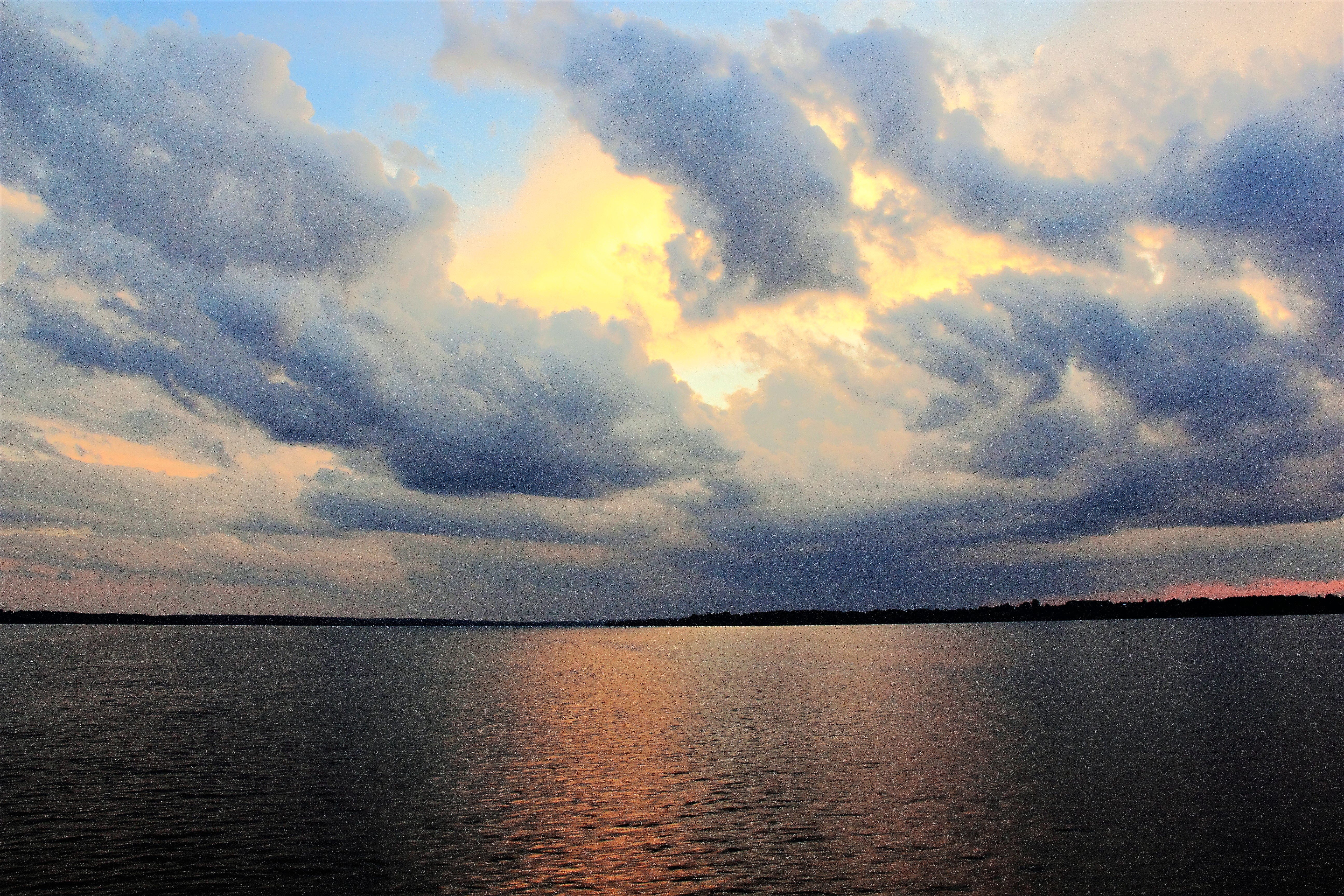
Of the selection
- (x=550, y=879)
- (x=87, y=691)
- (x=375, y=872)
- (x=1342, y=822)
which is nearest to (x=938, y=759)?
(x=1342, y=822)

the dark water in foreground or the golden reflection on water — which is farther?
the golden reflection on water

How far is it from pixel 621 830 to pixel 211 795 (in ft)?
64.5

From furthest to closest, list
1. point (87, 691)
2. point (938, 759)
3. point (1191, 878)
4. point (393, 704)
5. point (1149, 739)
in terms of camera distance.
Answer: point (87, 691) → point (393, 704) → point (1149, 739) → point (938, 759) → point (1191, 878)

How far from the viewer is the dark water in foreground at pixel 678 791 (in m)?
26.4

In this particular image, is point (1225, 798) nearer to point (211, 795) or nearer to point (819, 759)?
point (819, 759)

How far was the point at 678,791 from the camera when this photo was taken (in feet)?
127

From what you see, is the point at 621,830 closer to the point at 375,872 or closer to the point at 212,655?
the point at 375,872

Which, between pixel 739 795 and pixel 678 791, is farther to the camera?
pixel 678 791

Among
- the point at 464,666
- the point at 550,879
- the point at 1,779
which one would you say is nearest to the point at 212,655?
the point at 464,666

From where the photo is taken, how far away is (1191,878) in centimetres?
2583

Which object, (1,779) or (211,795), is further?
(1,779)

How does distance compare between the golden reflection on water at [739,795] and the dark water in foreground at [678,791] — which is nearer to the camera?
the dark water in foreground at [678,791]

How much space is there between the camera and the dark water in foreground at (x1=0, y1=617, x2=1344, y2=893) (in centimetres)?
2642

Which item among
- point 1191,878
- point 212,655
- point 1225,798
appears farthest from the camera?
point 212,655
